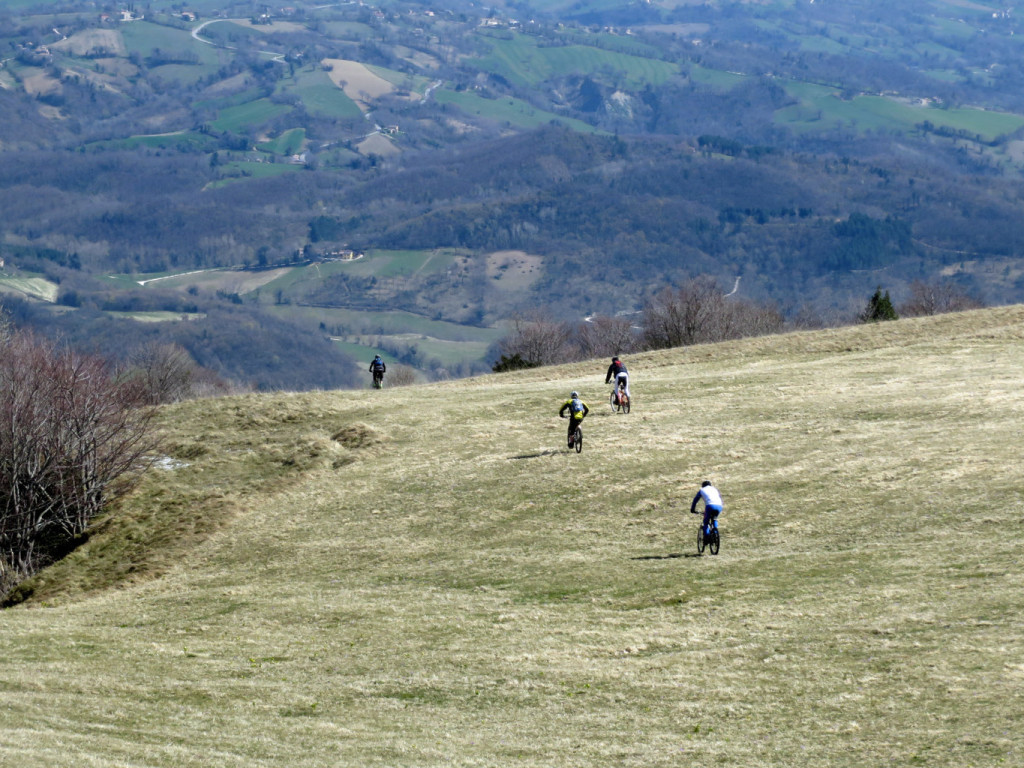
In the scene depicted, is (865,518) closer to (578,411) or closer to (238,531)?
(578,411)

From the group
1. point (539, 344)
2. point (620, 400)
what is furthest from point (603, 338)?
point (620, 400)

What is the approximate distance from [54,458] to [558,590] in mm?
24208

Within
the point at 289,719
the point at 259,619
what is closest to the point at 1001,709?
the point at 289,719

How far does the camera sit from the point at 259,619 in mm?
30516

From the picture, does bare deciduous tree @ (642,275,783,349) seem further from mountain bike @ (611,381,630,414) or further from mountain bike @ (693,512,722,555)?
mountain bike @ (693,512,722,555)

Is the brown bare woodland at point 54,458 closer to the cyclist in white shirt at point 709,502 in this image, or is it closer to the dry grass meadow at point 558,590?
the dry grass meadow at point 558,590

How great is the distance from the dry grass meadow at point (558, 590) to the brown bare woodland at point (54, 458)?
1681mm

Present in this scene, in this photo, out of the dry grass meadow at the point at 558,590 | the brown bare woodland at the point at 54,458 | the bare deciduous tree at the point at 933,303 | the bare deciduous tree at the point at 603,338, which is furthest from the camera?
the bare deciduous tree at the point at 933,303

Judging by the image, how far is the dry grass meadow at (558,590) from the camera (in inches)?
827

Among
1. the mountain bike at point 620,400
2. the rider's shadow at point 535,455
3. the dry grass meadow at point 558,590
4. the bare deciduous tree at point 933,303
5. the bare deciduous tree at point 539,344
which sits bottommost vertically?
the dry grass meadow at point 558,590

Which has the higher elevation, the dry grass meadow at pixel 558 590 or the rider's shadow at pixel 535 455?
the rider's shadow at pixel 535 455

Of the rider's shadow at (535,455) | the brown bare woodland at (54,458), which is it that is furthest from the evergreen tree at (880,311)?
the brown bare woodland at (54,458)

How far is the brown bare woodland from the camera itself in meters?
44.1

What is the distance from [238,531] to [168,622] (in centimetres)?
945
